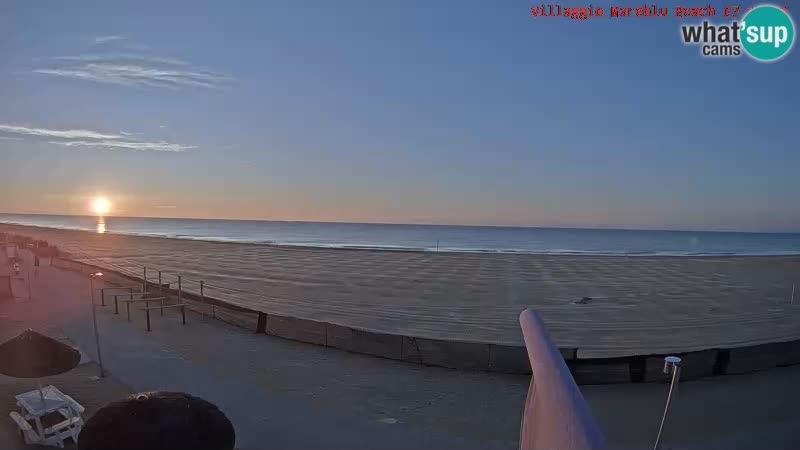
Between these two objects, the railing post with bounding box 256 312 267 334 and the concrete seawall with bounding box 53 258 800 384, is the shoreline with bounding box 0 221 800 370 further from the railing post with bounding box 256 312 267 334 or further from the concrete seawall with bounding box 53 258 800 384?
the concrete seawall with bounding box 53 258 800 384

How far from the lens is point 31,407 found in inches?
211

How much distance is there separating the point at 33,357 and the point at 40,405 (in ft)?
2.14

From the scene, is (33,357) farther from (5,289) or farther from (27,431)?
(5,289)

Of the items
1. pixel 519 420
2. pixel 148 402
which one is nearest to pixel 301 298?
pixel 519 420

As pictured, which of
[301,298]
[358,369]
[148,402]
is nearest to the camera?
[148,402]

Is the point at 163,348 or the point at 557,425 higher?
the point at 557,425

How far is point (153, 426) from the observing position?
2.50 meters

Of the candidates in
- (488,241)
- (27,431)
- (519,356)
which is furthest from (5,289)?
(488,241)

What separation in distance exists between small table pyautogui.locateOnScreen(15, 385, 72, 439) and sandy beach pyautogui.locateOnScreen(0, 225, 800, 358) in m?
6.97

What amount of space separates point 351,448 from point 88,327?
860 centimetres

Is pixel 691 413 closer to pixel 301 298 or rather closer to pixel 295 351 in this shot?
pixel 295 351

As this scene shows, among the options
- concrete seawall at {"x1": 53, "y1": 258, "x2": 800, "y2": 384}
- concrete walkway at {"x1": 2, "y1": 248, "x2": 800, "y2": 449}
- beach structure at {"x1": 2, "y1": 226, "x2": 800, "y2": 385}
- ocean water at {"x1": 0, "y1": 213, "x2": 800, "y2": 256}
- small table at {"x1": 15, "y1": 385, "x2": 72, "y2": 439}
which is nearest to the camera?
small table at {"x1": 15, "y1": 385, "x2": 72, "y2": 439}

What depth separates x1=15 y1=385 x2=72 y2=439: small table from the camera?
5.23m

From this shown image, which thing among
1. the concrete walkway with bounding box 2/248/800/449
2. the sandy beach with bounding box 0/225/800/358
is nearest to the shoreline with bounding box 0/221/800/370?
the sandy beach with bounding box 0/225/800/358
